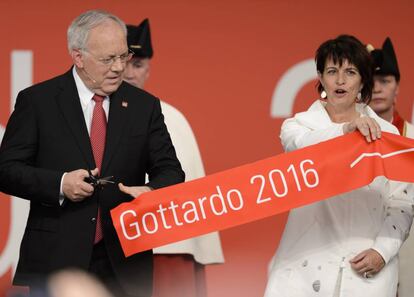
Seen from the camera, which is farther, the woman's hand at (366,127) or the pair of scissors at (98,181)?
the woman's hand at (366,127)

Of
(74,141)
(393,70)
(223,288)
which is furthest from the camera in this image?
(223,288)

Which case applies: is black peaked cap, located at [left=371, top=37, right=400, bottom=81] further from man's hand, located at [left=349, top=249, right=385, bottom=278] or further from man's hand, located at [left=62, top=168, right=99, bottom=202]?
man's hand, located at [left=62, top=168, right=99, bottom=202]

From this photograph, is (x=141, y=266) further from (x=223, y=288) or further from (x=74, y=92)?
(x=223, y=288)

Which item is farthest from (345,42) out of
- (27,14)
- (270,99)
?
(27,14)

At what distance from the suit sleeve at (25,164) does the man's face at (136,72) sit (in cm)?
144

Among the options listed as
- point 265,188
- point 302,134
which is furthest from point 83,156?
point 302,134

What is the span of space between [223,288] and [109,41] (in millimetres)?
2236

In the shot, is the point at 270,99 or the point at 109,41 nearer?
the point at 109,41

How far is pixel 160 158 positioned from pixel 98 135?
0.74 ft

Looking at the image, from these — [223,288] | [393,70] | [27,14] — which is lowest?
[223,288]

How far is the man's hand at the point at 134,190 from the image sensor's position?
4243 mm

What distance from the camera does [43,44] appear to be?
20.6ft

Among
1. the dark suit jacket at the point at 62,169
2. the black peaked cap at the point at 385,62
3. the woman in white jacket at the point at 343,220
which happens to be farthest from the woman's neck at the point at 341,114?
the black peaked cap at the point at 385,62

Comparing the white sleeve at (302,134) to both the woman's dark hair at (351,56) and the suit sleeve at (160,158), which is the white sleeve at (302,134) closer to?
the woman's dark hair at (351,56)
